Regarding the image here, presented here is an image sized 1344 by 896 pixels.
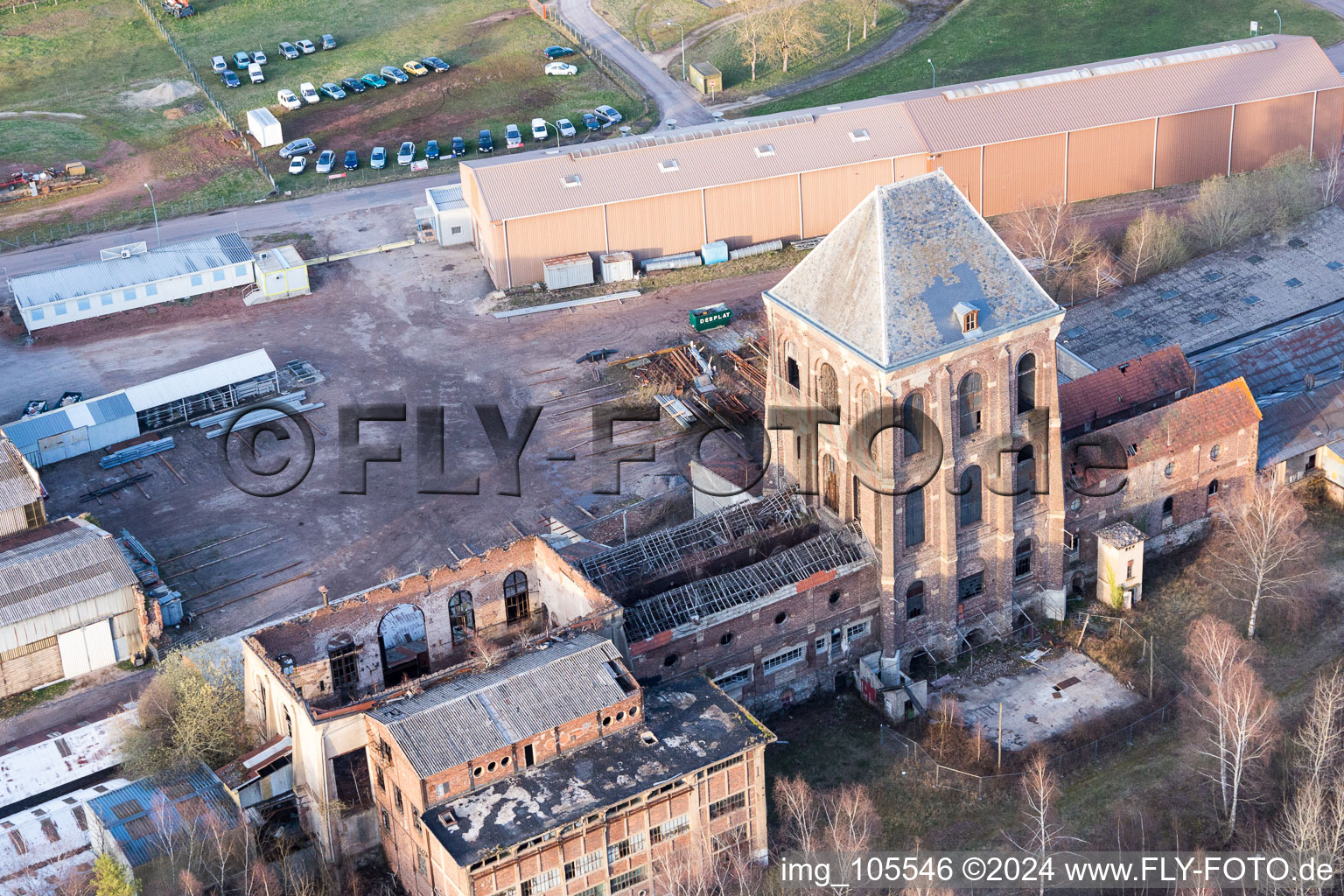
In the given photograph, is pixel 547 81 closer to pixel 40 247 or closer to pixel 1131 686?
pixel 40 247

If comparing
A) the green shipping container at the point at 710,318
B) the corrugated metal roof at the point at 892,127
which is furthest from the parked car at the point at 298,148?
the green shipping container at the point at 710,318

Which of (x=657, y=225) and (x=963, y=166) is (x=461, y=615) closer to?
(x=657, y=225)

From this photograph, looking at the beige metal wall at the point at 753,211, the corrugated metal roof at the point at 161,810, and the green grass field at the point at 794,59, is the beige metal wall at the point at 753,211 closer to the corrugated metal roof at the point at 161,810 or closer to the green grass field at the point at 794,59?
the green grass field at the point at 794,59

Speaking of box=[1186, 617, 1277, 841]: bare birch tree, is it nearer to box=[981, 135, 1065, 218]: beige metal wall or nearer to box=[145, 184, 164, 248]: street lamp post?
box=[981, 135, 1065, 218]: beige metal wall

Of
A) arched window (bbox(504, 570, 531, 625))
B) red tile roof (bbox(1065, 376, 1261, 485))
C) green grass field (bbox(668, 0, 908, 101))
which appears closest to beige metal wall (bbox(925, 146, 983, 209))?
green grass field (bbox(668, 0, 908, 101))

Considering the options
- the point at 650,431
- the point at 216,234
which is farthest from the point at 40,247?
the point at 650,431

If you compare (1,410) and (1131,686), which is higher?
(1,410)
